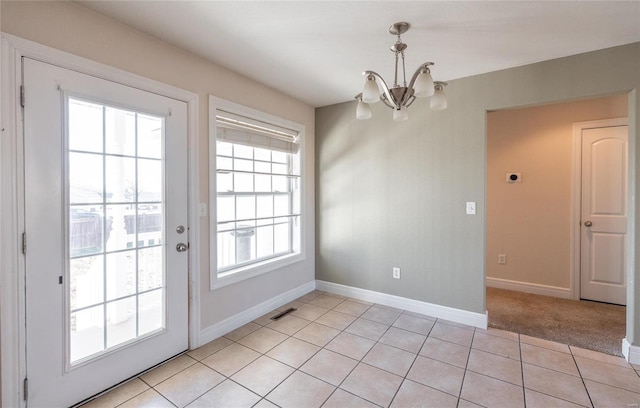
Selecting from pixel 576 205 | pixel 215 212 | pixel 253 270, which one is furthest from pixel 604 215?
pixel 215 212

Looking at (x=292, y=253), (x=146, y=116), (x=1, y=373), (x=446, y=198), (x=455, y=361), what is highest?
(x=146, y=116)

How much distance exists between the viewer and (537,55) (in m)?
2.36

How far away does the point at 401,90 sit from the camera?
1.81 meters

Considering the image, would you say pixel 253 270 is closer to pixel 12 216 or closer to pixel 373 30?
pixel 12 216

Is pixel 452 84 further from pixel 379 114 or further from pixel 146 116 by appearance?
pixel 146 116

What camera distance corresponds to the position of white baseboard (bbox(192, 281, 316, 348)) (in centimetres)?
251

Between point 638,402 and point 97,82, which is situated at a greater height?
point 97,82

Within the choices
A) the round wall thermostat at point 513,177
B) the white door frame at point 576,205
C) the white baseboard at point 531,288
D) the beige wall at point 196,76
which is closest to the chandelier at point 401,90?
the beige wall at point 196,76

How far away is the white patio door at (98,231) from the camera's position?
160cm

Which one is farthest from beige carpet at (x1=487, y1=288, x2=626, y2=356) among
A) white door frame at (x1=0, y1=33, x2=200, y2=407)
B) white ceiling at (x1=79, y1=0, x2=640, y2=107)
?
white door frame at (x1=0, y1=33, x2=200, y2=407)

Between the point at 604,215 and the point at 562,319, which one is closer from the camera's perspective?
the point at 562,319

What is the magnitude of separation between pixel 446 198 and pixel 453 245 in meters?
0.49

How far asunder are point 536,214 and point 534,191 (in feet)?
0.97

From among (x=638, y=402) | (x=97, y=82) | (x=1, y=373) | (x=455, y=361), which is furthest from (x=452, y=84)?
(x=1, y=373)
